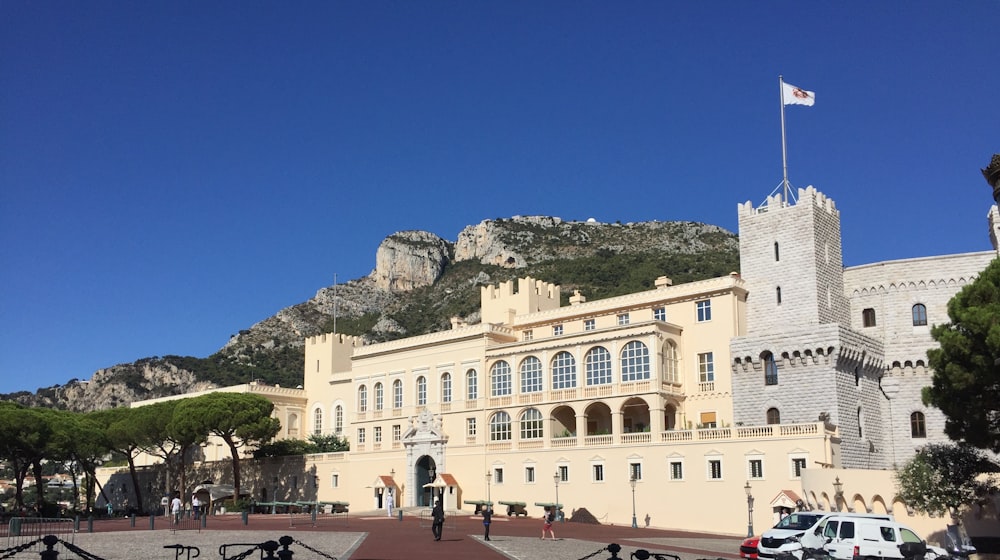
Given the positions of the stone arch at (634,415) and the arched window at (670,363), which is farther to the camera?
the stone arch at (634,415)

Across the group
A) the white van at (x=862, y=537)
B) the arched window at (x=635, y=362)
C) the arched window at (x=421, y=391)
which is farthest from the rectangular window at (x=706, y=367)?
the white van at (x=862, y=537)

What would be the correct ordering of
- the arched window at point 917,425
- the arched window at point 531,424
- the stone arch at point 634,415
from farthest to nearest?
the arched window at point 531,424, the stone arch at point 634,415, the arched window at point 917,425

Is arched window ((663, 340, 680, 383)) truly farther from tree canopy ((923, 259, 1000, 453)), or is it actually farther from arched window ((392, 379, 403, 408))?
arched window ((392, 379, 403, 408))

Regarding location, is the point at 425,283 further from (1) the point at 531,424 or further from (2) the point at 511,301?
(1) the point at 531,424

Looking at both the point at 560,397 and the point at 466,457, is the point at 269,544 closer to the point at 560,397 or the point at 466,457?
the point at 560,397

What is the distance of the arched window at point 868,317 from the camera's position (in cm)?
5150

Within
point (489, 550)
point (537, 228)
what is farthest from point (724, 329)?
point (537, 228)

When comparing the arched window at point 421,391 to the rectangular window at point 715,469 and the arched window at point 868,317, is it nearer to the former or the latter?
the rectangular window at point 715,469

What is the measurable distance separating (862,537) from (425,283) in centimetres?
12492

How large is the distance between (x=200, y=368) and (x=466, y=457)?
273 feet

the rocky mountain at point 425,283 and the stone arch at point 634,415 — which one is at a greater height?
the rocky mountain at point 425,283

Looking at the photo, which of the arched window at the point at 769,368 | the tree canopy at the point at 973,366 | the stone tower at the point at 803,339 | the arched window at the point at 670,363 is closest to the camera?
the tree canopy at the point at 973,366

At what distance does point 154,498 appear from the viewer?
7812 centimetres

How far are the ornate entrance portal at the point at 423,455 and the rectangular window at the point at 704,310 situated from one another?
18.4 metres
